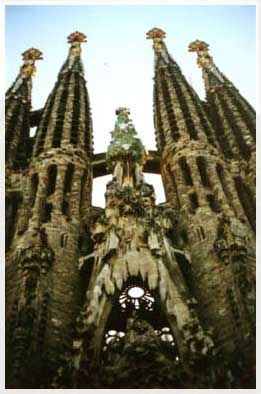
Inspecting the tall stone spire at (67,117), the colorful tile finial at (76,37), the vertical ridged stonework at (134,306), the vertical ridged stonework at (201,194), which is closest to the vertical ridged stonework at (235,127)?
the vertical ridged stonework at (201,194)

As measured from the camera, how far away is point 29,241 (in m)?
19.7

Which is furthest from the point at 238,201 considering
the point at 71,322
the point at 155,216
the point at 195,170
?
the point at 71,322

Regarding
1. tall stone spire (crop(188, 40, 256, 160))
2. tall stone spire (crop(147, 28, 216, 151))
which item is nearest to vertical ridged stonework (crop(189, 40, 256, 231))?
tall stone spire (crop(188, 40, 256, 160))

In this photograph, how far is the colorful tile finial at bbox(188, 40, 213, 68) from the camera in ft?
119

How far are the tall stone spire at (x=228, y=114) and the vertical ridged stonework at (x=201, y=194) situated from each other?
0.65 m

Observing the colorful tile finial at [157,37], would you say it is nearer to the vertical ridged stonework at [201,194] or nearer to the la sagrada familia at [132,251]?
the vertical ridged stonework at [201,194]

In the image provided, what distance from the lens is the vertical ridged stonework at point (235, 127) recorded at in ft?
78.3

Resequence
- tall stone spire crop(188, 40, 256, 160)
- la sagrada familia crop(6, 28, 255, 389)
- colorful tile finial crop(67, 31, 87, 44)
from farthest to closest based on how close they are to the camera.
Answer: colorful tile finial crop(67, 31, 87, 44) → tall stone spire crop(188, 40, 256, 160) → la sagrada familia crop(6, 28, 255, 389)

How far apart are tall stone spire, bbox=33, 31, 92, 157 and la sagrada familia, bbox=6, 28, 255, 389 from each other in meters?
0.10

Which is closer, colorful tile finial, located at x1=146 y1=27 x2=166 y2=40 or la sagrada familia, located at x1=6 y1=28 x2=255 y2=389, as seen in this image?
la sagrada familia, located at x1=6 y1=28 x2=255 y2=389

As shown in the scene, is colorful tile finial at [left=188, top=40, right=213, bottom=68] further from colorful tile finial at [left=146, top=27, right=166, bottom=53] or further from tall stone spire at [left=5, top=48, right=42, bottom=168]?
tall stone spire at [left=5, top=48, right=42, bottom=168]

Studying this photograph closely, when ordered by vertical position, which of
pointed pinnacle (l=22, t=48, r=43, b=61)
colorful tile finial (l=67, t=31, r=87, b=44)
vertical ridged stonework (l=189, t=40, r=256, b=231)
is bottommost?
vertical ridged stonework (l=189, t=40, r=256, b=231)

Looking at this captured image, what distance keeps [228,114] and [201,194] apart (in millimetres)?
7525

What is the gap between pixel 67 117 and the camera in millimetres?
28484
